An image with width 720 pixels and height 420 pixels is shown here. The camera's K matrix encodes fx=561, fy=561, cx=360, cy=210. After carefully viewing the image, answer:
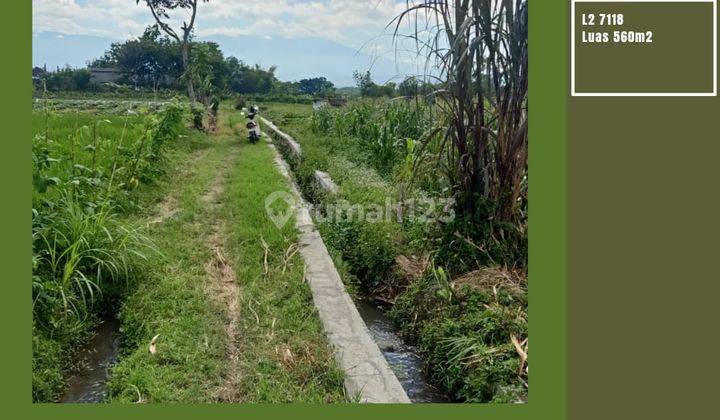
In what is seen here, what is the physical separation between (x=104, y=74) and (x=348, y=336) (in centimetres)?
1670

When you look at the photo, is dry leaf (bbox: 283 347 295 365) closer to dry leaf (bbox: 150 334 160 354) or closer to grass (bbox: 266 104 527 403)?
dry leaf (bbox: 150 334 160 354)

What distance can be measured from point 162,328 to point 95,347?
42cm

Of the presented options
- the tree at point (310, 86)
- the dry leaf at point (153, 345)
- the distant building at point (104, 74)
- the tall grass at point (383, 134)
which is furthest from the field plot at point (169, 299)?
the tree at point (310, 86)

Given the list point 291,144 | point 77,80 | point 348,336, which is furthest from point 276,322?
point 77,80

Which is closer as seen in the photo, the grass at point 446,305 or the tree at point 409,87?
the grass at point 446,305

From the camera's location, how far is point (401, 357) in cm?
316

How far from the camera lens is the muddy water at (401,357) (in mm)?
2809

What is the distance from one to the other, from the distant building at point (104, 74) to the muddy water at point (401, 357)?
49.2 feet

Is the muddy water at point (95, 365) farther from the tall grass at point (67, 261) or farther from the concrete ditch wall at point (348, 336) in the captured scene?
the concrete ditch wall at point (348, 336)

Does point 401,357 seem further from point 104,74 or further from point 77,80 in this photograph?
point 104,74

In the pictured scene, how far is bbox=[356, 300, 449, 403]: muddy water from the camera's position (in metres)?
2.81

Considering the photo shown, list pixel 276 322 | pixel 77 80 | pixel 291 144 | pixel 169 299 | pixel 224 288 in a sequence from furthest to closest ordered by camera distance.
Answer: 1. pixel 77 80
2. pixel 291 144
3. pixel 224 288
4. pixel 169 299
5. pixel 276 322

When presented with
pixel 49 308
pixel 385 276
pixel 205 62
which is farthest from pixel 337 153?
pixel 205 62

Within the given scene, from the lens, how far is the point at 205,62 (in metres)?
14.3
